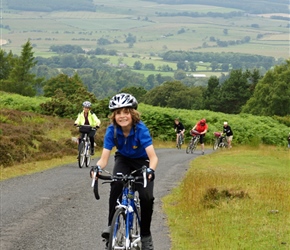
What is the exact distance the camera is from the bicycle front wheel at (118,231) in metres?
6.86

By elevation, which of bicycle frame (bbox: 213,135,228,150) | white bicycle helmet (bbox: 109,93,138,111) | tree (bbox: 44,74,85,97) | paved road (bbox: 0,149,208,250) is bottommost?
tree (bbox: 44,74,85,97)

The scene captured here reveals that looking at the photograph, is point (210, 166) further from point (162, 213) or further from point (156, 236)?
point (156, 236)

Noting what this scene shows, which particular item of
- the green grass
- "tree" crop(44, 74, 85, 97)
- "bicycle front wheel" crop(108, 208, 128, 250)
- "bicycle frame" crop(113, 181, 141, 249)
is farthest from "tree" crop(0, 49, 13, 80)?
"bicycle front wheel" crop(108, 208, 128, 250)

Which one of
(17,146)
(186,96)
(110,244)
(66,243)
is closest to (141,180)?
(110,244)

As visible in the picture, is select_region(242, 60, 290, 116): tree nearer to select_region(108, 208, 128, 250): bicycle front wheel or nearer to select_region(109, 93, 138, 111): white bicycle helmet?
select_region(109, 93, 138, 111): white bicycle helmet

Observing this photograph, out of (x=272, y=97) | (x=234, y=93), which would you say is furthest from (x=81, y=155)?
(x=234, y=93)

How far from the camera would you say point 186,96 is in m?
122

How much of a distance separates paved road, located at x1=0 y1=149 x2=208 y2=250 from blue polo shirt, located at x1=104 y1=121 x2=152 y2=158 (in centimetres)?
219

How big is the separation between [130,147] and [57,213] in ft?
16.4

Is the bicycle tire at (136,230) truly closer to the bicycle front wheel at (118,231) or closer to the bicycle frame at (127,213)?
the bicycle frame at (127,213)

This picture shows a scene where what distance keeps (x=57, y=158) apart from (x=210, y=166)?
629 centimetres

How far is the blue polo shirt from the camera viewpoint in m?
7.51

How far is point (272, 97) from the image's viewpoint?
311 feet

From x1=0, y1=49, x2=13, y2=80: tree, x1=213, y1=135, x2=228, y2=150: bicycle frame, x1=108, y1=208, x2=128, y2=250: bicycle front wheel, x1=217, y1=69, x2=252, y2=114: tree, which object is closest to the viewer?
x1=108, y1=208, x2=128, y2=250: bicycle front wheel
